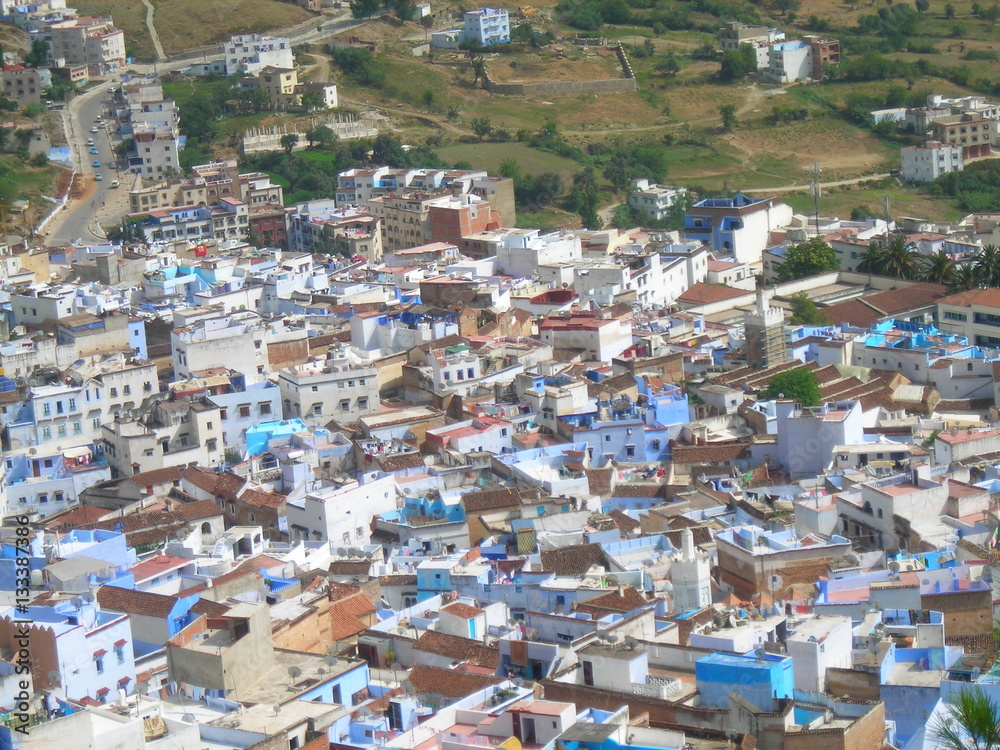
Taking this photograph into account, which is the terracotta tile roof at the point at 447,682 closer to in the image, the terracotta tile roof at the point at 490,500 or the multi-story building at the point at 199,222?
the terracotta tile roof at the point at 490,500

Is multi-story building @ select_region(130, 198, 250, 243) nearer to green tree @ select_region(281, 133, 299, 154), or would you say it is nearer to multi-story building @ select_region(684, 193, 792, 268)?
green tree @ select_region(281, 133, 299, 154)

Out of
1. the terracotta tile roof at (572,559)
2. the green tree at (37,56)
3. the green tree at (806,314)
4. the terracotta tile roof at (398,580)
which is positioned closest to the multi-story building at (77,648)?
the terracotta tile roof at (398,580)

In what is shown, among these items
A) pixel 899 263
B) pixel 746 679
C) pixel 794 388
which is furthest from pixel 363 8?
pixel 746 679

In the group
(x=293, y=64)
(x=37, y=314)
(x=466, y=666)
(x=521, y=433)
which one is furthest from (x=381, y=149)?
(x=466, y=666)

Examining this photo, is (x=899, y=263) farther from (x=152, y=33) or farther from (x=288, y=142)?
(x=152, y=33)

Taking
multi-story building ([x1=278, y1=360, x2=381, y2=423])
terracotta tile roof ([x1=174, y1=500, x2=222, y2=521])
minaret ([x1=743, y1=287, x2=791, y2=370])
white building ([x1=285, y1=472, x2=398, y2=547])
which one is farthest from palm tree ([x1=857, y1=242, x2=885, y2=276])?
terracotta tile roof ([x1=174, y1=500, x2=222, y2=521])
